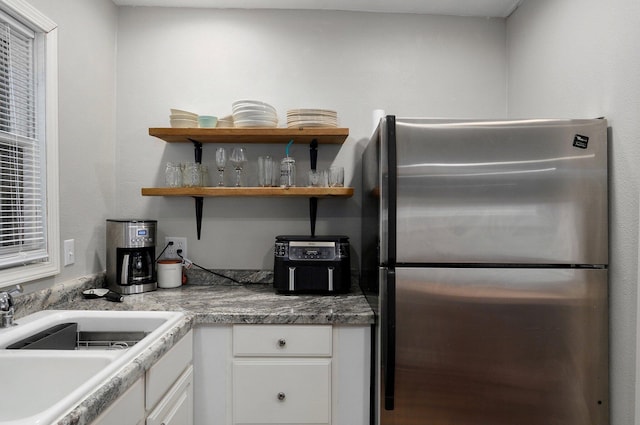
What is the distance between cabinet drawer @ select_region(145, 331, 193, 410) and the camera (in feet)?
3.88

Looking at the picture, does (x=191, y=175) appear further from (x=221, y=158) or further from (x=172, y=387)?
(x=172, y=387)

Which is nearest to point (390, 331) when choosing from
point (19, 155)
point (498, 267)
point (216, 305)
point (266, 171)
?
point (498, 267)

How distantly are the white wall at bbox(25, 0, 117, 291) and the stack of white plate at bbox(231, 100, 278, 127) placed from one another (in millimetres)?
738

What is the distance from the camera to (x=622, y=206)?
1.39 metres

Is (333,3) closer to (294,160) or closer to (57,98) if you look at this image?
(294,160)

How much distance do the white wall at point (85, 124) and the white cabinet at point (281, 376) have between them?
3.01ft

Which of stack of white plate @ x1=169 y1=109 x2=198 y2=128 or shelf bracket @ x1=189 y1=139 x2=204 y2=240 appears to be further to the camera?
shelf bracket @ x1=189 y1=139 x2=204 y2=240

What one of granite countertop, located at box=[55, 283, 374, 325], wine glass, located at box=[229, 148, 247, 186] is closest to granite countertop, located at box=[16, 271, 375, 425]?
granite countertop, located at box=[55, 283, 374, 325]

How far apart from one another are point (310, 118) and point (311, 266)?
760 millimetres

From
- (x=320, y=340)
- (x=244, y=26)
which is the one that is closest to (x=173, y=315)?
(x=320, y=340)

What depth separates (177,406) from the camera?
141cm

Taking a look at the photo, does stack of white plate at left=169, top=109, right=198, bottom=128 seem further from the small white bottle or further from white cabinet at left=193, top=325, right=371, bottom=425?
white cabinet at left=193, top=325, right=371, bottom=425

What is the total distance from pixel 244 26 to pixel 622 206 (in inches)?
81.0

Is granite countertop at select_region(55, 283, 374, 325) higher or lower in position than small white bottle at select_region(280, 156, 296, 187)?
lower
